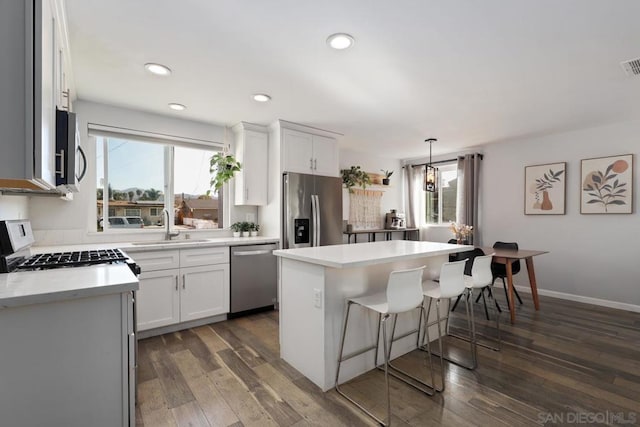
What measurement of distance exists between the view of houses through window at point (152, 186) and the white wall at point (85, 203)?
97 mm

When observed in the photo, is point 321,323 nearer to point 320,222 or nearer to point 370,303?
point 370,303

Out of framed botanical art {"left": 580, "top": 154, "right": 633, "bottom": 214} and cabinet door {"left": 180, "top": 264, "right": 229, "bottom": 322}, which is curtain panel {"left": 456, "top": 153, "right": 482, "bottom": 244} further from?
cabinet door {"left": 180, "top": 264, "right": 229, "bottom": 322}

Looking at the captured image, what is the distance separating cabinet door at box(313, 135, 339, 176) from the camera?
419 centimetres

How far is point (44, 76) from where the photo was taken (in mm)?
1158

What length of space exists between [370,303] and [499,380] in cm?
113

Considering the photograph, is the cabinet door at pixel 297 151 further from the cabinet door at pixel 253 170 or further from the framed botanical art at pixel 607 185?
the framed botanical art at pixel 607 185

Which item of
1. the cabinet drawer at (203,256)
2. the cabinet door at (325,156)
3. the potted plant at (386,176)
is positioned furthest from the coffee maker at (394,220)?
the cabinet drawer at (203,256)

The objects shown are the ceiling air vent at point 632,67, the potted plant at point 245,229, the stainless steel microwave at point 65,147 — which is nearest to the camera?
the stainless steel microwave at point 65,147

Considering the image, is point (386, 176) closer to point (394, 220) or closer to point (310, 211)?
point (394, 220)

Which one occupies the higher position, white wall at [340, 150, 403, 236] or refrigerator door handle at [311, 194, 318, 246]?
white wall at [340, 150, 403, 236]

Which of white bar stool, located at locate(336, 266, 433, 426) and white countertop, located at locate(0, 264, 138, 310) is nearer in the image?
white countertop, located at locate(0, 264, 138, 310)

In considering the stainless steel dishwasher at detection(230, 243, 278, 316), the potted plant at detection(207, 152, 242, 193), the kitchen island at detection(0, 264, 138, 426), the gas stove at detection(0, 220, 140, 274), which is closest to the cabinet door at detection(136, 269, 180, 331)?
the stainless steel dishwasher at detection(230, 243, 278, 316)

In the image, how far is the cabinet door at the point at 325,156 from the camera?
4191mm

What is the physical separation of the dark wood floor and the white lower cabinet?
0.24 metres
